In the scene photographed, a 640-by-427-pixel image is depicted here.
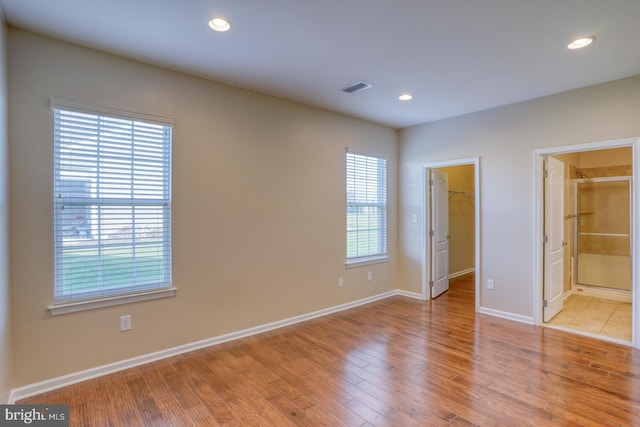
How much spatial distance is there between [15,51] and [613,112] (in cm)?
532

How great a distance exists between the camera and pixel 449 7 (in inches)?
82.7

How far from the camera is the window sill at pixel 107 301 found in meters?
2.48

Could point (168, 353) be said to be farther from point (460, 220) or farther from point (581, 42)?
point (460, 220)

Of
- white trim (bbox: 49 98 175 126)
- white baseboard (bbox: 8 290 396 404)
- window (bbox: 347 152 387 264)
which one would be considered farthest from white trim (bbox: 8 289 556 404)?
white trim (bbox: 49 98 175 126)

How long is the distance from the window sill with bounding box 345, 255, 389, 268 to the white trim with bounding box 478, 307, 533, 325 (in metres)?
1.50

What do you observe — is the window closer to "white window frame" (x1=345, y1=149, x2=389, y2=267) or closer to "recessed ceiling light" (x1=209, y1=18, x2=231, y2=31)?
"white window frame" (x1=345, y1=149, x2=389, y2=267)

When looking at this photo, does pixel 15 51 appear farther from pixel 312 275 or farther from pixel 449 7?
pixel 312 275

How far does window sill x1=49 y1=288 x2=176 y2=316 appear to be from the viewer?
2482mm

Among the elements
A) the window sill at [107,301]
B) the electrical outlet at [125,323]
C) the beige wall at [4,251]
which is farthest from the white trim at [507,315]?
the beige wall at [4,251]

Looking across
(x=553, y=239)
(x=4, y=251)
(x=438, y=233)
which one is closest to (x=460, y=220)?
(x=438, y=233)

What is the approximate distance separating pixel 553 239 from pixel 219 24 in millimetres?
4362

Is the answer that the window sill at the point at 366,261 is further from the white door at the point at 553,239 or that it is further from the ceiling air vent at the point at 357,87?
the ceiling air vent at the point at 357,87

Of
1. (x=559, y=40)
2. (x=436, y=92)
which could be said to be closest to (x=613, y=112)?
(x=559, y=40)

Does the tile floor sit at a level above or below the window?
below
